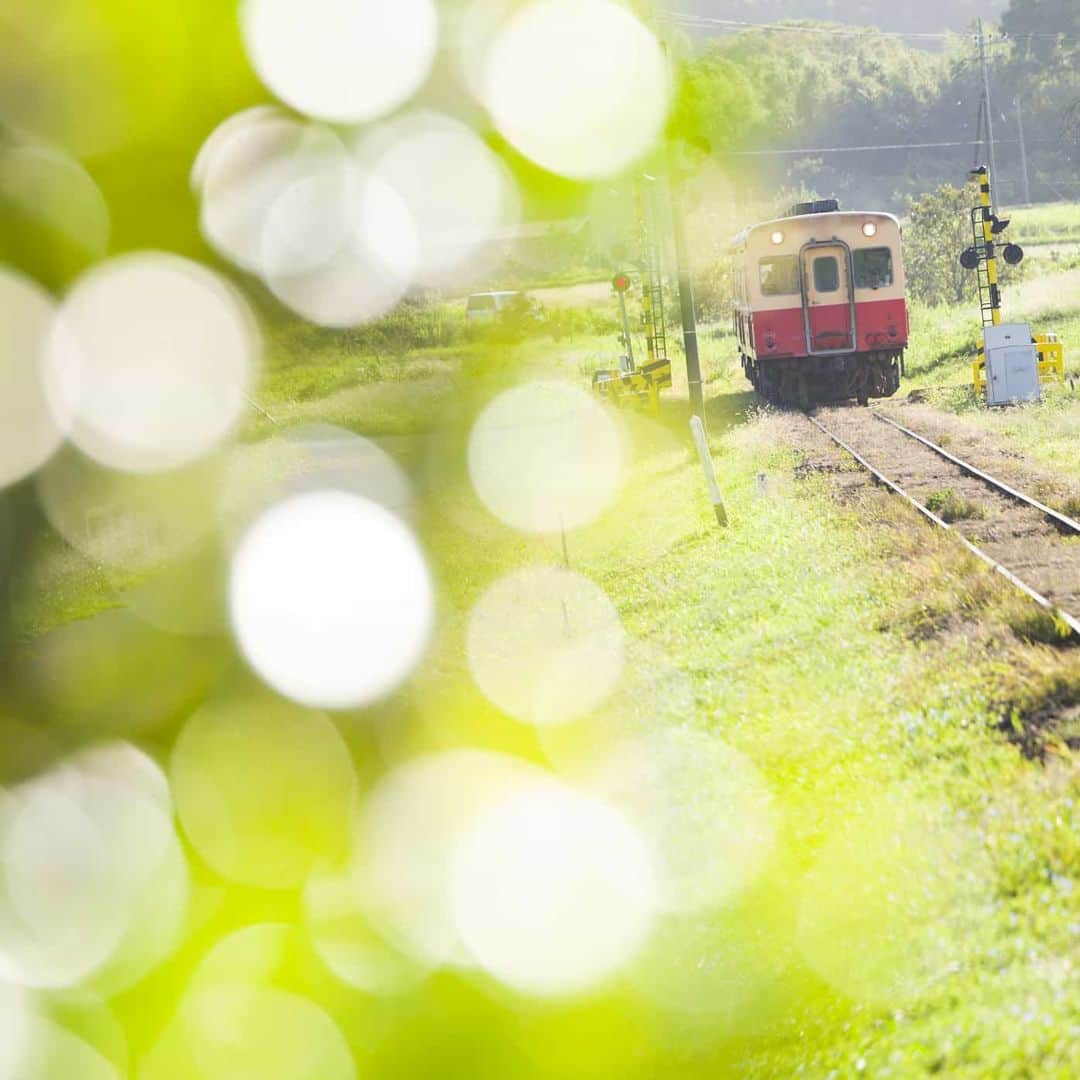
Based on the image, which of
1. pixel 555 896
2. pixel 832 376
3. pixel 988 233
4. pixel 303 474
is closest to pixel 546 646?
pixel 555 896

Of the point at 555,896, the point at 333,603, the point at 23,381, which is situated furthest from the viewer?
the point at 333,603

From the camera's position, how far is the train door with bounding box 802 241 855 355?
23359 mm

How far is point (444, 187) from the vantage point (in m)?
40.3

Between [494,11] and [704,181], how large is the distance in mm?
100389

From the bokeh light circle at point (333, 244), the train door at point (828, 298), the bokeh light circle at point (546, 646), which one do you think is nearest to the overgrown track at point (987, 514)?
the bokeh light circle at point (546, 646)

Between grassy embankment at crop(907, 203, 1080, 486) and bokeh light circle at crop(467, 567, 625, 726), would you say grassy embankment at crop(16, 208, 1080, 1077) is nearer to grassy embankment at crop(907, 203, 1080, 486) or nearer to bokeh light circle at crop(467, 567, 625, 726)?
bokeh light circle at crop(467, 567, 625, 726)

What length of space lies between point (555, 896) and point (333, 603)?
27.0ft

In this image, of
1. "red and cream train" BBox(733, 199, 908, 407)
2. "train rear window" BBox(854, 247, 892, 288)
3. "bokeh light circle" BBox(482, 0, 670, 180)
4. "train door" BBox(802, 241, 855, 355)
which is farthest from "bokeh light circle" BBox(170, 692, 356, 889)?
"train rear window" BBox(854, 247, 892, 288)

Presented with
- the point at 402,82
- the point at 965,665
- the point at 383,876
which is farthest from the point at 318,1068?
the point at 402,82

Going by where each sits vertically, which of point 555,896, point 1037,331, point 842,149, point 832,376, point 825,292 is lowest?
point 1037,331

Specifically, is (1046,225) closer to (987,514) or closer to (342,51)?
(987,514)

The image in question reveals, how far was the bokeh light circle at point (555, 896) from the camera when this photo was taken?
609 centimetres

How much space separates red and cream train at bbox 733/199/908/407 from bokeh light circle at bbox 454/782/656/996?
17489 mm

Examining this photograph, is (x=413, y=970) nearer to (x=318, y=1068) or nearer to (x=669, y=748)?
(x=318, y=1068)
